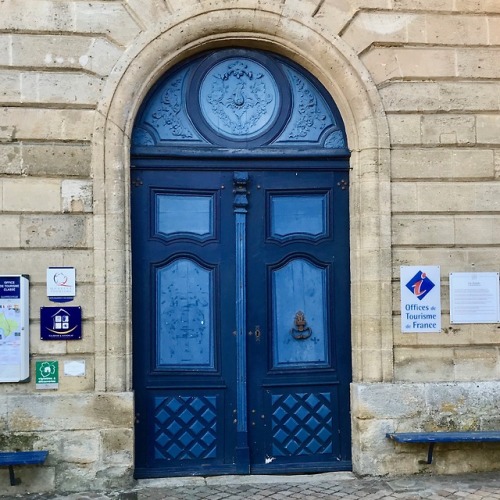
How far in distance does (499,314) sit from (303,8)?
3.16 metres

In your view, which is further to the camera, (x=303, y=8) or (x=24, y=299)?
(x=303, y=8)

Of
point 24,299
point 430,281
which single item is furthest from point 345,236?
point 24,299

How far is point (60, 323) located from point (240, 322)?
4.99 feet

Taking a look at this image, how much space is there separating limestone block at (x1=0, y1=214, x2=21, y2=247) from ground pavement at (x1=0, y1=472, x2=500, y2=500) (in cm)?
198

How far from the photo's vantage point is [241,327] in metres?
6.47

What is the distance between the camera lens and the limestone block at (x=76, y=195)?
6.14m

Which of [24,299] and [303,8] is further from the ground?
[303,8]

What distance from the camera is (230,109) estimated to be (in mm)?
6637

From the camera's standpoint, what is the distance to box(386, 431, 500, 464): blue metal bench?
6.08 m

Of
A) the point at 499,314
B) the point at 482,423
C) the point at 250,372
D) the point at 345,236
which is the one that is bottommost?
the point at 482,423

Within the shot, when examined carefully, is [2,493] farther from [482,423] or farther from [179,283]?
[482,423]

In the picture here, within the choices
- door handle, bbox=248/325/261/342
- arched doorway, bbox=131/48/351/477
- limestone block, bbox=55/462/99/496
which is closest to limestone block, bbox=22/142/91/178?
arched doorway, bbox=131/48/351/477

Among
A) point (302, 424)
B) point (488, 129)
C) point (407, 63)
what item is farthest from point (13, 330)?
point (488, 129)

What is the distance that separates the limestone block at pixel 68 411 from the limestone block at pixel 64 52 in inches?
106
